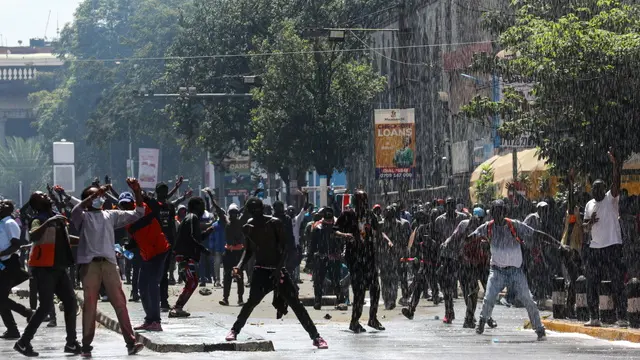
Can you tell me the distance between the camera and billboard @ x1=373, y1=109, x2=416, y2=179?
142 feet

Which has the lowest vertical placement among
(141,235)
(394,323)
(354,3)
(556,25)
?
(394,323)

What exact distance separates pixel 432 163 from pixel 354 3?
26.7 ft

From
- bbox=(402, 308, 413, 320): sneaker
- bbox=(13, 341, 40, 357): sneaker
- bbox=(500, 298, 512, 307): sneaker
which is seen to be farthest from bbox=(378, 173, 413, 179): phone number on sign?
bbox=(13, 341, 40, 357): sneaker

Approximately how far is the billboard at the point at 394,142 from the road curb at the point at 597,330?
23.8 meters

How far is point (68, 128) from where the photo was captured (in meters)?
128

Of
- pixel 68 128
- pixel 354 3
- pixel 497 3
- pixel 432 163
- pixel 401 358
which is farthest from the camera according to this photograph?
pixel 68 128

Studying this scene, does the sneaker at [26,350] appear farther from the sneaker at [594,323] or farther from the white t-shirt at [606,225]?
the white t-shirt at [606,225]

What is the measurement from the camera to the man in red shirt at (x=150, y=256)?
1762 cm

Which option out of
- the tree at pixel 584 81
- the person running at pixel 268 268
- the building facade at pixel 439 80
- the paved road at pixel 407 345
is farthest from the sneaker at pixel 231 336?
the building facade at pixel 439 80

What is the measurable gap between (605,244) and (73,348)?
6229mm

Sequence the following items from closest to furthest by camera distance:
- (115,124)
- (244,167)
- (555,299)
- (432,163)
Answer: (555,299)
(432,163)
(244,167)
(115,124)

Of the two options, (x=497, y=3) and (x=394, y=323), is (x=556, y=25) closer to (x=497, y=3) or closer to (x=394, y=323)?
(x=394, y=323)

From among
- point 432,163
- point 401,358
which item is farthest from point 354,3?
point 401,358

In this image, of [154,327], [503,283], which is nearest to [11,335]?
[154,327]
